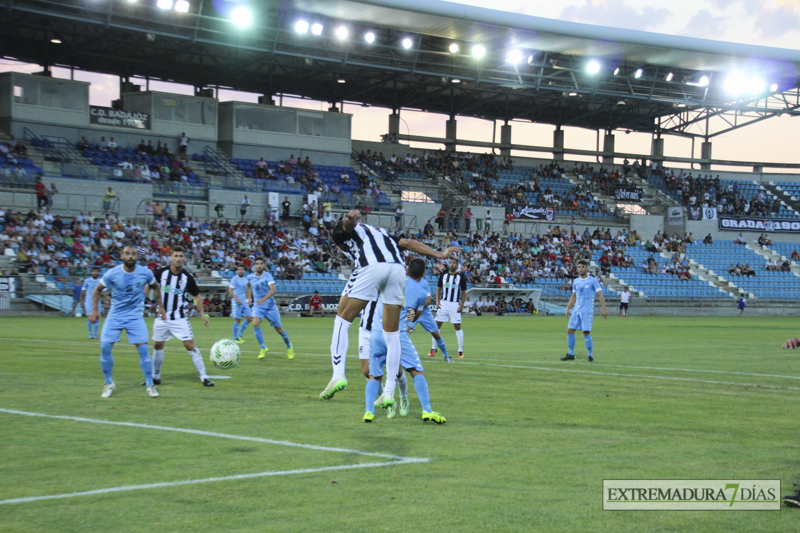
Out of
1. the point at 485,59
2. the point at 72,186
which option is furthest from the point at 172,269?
the point at 485,59

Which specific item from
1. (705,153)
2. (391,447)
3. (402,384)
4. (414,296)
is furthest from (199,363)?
(705,153)

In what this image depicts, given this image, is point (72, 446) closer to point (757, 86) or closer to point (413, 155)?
point (413, 155)

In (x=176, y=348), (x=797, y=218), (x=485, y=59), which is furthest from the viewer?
(x=797, y=218)

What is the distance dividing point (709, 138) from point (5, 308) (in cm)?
6236

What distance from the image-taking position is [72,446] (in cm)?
805

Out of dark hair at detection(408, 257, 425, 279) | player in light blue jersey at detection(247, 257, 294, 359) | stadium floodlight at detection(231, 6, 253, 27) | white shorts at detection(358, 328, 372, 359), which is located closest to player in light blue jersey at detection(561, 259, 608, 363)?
player in light blue jersey at detection(247, 257, 294, 359)

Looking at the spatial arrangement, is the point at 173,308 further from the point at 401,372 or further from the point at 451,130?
the point at 451,130

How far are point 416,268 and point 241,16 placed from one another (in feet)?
123

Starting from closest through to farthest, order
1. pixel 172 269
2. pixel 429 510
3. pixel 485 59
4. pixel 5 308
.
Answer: pixel 429 510 → pixel 172 269 → pixel 5 308 → pixel 485 59

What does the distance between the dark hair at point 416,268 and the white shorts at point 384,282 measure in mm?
2747

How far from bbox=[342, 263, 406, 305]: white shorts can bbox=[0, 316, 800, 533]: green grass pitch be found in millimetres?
1543

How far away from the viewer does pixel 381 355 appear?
9867mm

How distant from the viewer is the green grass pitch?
5777 millimetres

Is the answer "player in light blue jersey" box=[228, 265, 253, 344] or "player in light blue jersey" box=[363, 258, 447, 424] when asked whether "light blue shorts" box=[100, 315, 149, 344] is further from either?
"player in light blue jersey" box=[228, 265, 253, 344]
